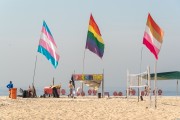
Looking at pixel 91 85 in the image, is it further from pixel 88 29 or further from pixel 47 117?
pixel 47 117

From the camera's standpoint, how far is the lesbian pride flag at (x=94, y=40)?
34625 mm

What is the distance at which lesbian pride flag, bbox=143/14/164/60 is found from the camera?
2198 cm

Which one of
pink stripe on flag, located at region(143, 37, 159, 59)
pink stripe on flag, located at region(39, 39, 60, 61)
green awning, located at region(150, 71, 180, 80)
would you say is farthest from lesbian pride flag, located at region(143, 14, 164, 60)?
green awning, located at region(150, 71, 180, 80)

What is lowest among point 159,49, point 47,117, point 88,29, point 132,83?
point 47,117

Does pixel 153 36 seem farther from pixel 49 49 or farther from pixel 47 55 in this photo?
pixel 47 55

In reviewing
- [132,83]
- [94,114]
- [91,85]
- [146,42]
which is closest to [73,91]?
[91,85]

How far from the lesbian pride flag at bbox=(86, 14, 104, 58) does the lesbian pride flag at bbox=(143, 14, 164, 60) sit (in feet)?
39.1

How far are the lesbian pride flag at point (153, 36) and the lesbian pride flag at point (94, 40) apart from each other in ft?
39.1

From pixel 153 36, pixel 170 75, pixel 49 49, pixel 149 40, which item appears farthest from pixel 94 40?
pixel 153 36

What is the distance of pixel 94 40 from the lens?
114ft

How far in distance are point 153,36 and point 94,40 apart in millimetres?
12973

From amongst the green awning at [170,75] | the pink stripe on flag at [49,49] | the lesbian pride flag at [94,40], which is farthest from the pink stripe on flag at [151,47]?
the green awning at [170,75]

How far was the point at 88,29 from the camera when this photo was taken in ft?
115

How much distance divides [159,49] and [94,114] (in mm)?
6080
